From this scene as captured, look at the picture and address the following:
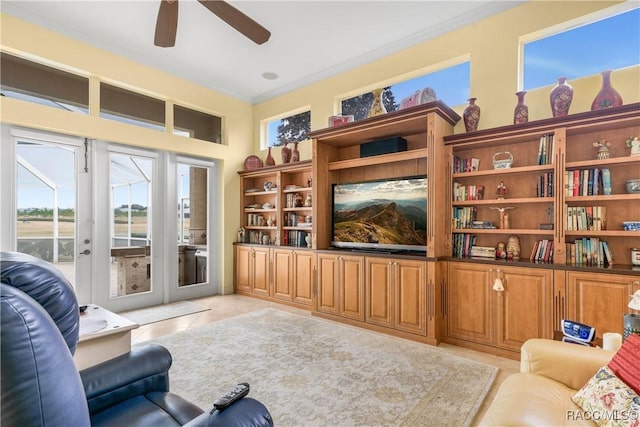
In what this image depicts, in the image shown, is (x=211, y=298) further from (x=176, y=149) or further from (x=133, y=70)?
(x=133, y=70)

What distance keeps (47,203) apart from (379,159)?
4.15 meters

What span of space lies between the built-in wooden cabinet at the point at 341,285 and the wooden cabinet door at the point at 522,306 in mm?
1502

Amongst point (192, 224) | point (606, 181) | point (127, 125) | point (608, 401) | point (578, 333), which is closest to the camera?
point (608, 401)

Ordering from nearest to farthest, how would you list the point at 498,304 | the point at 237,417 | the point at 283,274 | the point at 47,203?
the point at 237,417
the point at 498,304
the point at 47,203
the point at 283,274

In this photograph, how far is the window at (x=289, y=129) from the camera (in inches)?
216

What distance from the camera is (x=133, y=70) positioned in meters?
4.57

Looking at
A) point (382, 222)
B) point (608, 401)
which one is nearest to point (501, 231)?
point (382, 222)

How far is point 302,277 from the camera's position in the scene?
16.0 feet

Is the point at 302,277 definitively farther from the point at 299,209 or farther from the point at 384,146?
the point at 384,146

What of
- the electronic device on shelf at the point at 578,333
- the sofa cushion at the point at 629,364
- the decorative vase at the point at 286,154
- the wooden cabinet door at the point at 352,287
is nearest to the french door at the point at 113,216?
the decorative vase at the point at 286,154

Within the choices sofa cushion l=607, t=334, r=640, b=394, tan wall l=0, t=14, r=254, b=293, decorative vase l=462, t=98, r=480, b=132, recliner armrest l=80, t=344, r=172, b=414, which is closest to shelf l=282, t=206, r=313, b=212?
tan wall l=0, t=14, r=254, b=293

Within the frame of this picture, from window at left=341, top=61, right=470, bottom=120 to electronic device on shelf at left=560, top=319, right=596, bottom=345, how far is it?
278cm

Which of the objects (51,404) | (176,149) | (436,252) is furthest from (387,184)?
(51,404)

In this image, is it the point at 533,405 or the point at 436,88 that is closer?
the point at 533,405
